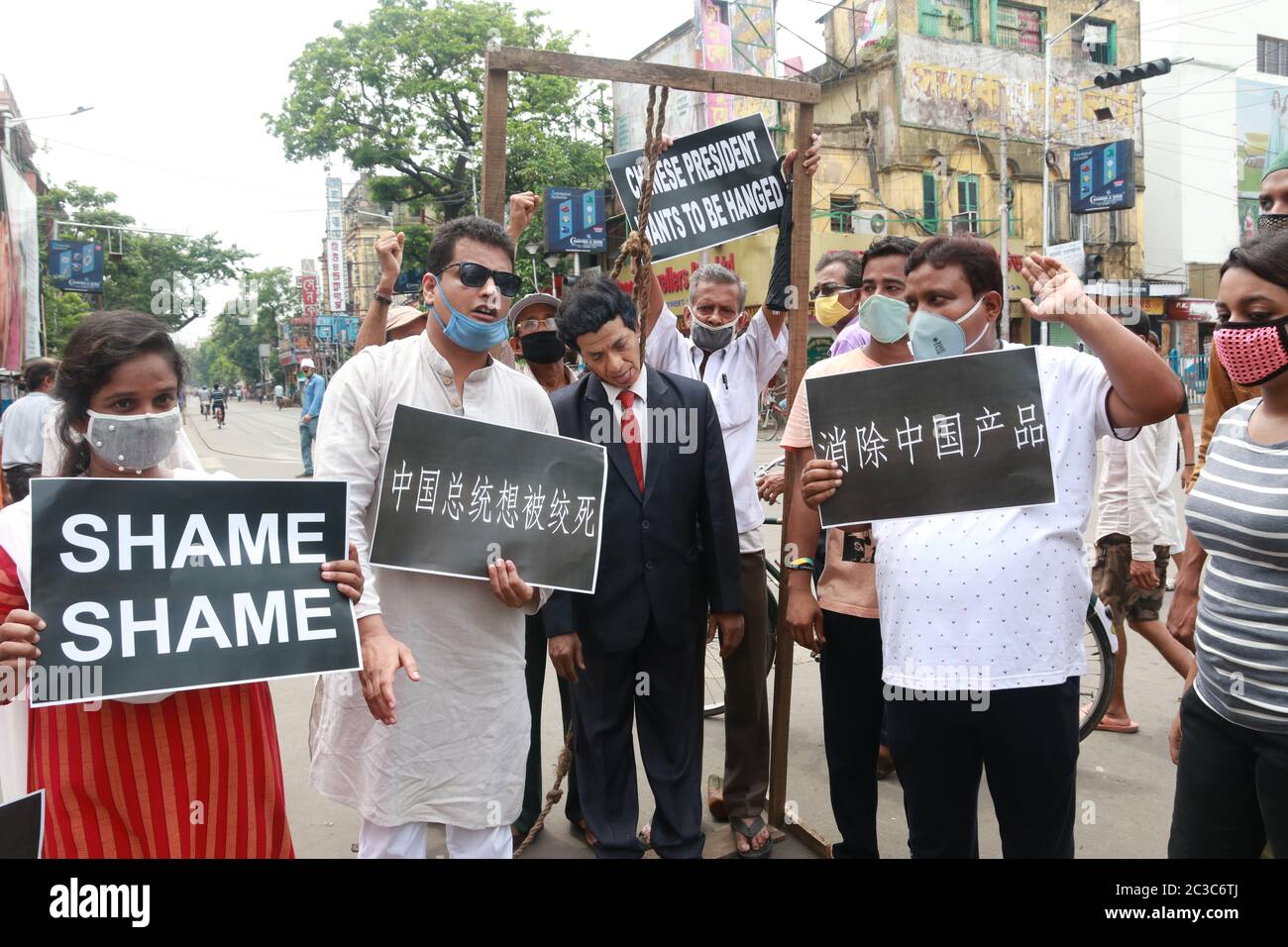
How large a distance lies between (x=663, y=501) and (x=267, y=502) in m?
1.30

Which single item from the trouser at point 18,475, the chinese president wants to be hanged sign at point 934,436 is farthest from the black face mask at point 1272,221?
the trouser at point 18,475

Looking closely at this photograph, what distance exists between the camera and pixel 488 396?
8.62 feet

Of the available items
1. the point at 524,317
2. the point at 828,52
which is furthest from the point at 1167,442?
the point at 828,52

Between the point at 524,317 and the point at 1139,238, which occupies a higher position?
the point at 1139,238

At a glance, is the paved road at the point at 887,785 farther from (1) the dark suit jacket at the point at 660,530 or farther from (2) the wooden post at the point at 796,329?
(1) the dark suit jacket at the point at 660,530

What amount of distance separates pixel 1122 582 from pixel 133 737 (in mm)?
4097

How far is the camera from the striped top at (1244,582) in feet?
6.37

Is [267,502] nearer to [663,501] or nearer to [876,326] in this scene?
[663,501]

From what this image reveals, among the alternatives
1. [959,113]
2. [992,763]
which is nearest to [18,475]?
[992,763]

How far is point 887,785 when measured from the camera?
156 inches

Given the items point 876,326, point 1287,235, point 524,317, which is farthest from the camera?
point 524,317

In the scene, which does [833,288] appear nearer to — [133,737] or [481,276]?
[481,276]

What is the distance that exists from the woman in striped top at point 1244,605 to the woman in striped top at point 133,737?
1.96 metres

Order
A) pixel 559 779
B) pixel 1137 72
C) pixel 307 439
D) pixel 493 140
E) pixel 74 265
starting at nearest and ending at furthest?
pixel 493 140 < pixel 559 779 < pixel 307 439 < pixel 1137 72 < pixel 74 265
